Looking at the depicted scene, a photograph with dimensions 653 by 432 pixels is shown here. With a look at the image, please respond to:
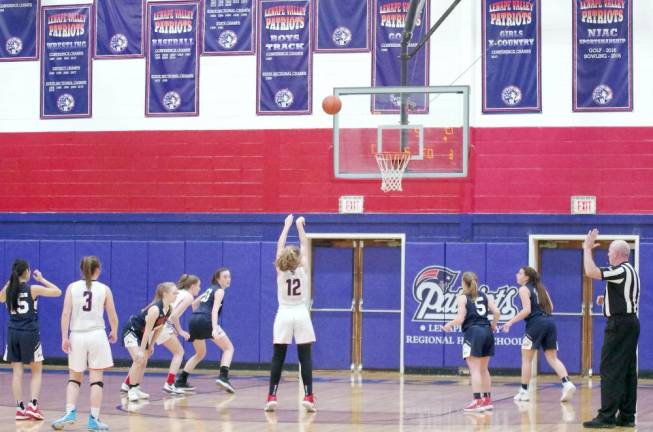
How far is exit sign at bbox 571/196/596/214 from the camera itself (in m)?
18.4

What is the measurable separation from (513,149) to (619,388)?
26.2 feet

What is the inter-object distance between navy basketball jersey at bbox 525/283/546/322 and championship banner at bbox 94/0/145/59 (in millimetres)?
8938

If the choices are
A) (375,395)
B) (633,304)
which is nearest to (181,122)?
(375,395)

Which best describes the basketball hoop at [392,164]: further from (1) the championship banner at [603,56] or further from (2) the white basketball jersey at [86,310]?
(2) the white basketball jersey at [86,310]

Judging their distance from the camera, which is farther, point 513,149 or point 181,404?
point 513,149

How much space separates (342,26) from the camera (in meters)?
19.3

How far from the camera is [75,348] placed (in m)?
11.1

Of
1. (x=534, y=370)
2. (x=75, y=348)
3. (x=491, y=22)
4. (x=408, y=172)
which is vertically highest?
(x=491, y=22)

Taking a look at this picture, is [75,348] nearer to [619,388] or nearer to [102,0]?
[619,388]

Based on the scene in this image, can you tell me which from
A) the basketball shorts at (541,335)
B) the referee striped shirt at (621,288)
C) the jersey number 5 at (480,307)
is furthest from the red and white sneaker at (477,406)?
the referee striped shirt at (621,288)

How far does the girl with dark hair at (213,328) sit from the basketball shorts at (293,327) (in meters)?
2.94

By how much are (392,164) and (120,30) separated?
21.7ft

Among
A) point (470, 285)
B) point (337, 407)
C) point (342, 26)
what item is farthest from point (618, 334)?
point (342, 26)

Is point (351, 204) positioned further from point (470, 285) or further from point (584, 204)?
point (470, 285)
